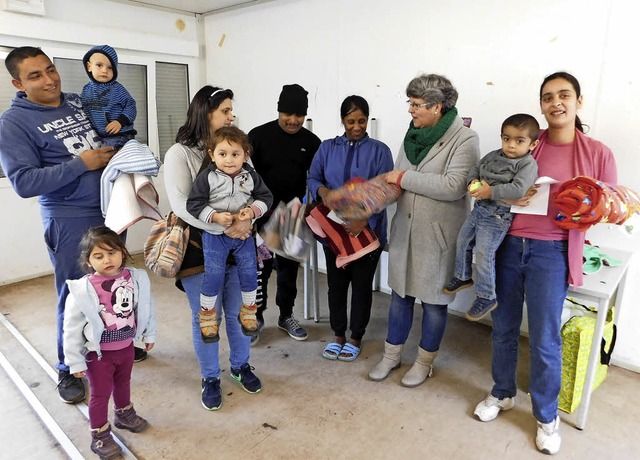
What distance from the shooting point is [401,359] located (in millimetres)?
2736

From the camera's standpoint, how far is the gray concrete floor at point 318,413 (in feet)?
6.58

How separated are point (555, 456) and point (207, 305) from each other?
1634mm

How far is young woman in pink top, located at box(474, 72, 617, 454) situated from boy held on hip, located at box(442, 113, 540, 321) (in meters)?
0.06

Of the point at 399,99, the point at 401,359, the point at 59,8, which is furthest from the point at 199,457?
the point at 59,8

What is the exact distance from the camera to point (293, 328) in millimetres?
3004

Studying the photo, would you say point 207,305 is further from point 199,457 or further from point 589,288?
A: point 589,288

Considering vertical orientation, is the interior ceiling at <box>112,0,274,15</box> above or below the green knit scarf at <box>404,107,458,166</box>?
above

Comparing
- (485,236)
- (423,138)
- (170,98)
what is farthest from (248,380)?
(170,98)

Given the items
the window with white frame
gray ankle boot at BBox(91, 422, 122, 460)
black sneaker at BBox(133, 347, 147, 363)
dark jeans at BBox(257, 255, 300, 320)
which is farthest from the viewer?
the window with white frame

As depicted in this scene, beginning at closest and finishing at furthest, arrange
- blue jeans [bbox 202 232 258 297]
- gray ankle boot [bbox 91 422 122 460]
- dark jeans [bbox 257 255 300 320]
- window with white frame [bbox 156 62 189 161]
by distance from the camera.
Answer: gray ankle boot [bbox 91 422 122 460]
blue jeans [bbox 202 232 258 297]
dark jeans [bbox 257 255 300 320]
window with white frame [bbox 156 62 189 161]

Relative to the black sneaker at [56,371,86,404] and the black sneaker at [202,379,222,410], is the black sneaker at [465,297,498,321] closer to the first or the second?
the black sneaker at [202,379,222,410]

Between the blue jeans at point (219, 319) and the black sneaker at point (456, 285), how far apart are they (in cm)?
100

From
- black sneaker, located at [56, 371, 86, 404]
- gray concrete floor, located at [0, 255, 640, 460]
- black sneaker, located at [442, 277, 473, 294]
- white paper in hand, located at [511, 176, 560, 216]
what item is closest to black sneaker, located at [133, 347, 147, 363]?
gray concrete floor, located at [0, 255, 640, 460]

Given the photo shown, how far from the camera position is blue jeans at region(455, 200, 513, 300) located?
6.36ft
